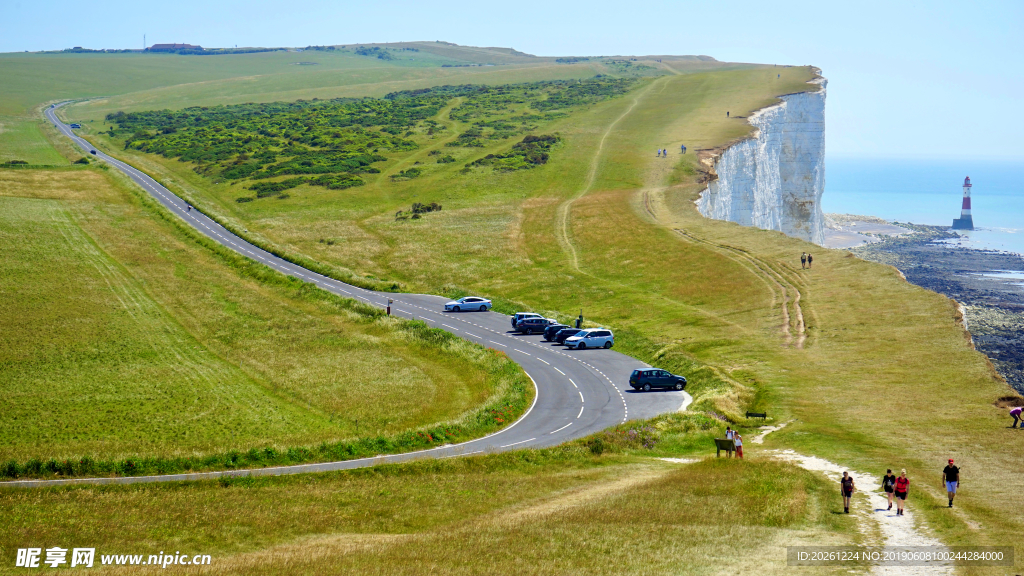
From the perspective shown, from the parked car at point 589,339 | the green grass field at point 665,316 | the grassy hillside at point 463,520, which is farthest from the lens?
the parked car at point 589,339

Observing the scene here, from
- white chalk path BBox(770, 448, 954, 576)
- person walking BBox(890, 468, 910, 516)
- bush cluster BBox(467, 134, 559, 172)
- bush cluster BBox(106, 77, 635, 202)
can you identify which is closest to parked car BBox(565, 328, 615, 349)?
white chalk path BBox(770, 448, 954, 576)

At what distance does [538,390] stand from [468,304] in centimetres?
2359

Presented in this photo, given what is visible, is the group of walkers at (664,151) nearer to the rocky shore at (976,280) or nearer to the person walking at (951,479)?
the rocky shore at (976,280)

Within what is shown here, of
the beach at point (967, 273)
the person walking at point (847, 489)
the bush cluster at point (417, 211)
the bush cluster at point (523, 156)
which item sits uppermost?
the bush cluster at point (523, 156)

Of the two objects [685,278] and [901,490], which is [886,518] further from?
[685,278]

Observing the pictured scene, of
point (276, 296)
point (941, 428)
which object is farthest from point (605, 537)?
point (276, 296)

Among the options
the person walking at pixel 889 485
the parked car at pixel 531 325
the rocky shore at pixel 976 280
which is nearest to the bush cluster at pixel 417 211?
the parked car at pixel 531 325

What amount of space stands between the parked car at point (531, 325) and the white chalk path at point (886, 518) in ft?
103

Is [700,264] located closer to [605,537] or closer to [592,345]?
[592,345]

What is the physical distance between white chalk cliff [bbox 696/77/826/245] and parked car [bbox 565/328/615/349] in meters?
55.0

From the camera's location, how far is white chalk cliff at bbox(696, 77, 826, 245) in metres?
119

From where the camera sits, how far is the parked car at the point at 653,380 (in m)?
49.0

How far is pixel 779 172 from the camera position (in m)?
134

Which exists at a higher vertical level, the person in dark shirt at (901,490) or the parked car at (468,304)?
the person in dark shirt at (901,490)
